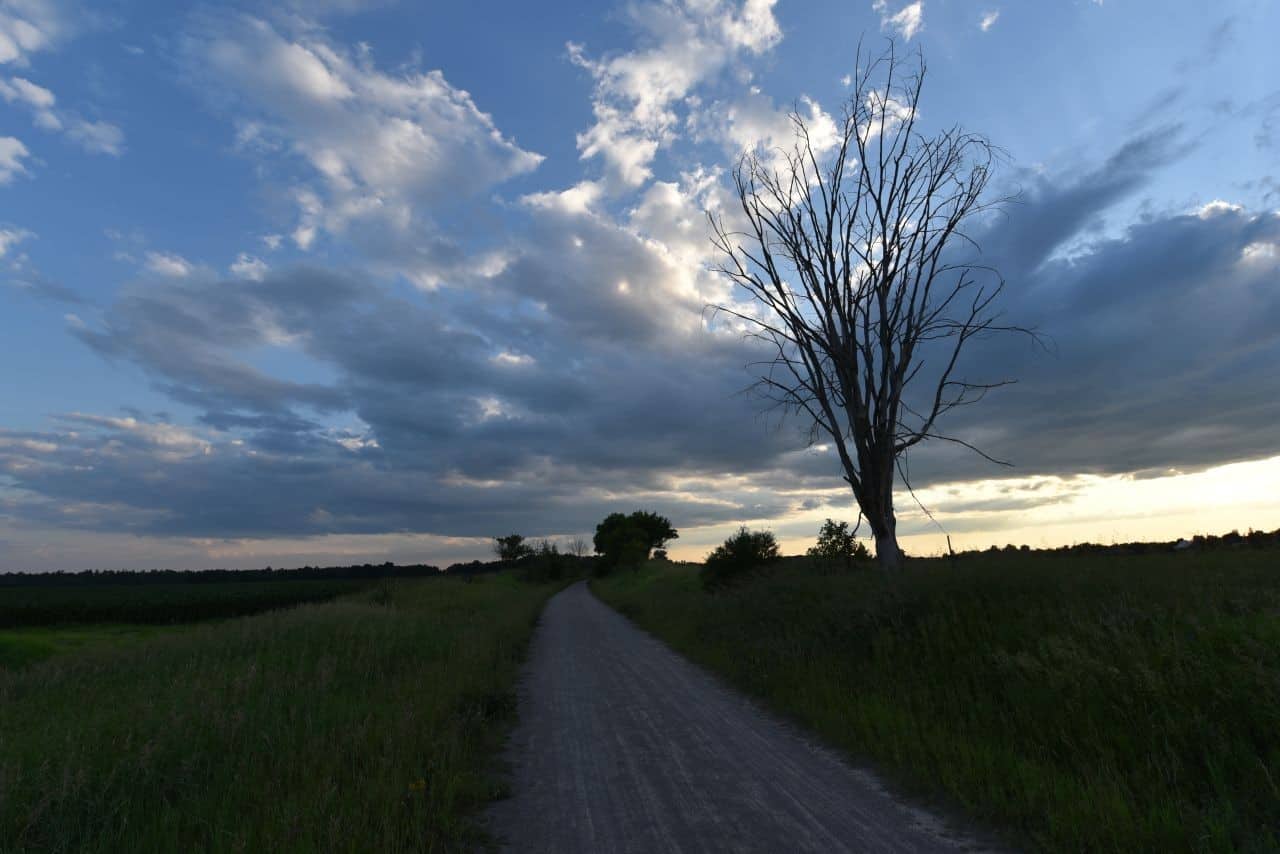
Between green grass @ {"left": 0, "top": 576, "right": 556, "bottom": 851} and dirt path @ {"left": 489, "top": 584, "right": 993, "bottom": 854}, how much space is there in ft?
2.02

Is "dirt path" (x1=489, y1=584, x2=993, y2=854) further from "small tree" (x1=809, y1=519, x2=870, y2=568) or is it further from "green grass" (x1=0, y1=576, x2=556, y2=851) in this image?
"small tree" (x1=809, y1=519, x2=870, y2=568)

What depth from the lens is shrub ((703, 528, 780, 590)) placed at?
27734 mm

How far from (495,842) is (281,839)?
1.53 meters

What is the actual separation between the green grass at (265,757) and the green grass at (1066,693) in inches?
176

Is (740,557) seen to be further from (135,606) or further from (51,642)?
(135,606)

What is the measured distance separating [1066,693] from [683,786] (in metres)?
4.37

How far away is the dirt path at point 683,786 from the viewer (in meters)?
4.82

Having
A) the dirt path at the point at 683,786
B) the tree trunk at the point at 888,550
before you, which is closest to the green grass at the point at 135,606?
the tree trunk at the point at 888,550

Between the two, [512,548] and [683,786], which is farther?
[512,548]

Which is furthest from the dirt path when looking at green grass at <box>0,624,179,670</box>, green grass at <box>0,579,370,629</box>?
green grass at <box>0,579,370,629</box>

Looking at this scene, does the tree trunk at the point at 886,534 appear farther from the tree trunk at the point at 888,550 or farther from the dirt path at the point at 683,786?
the dirt path at the point at 683,786

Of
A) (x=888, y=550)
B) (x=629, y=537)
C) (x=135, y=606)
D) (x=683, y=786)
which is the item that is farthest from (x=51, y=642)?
(x=629, y=537)

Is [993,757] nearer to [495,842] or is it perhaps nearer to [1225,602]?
[1225,602]

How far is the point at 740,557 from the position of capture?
28219 mm
